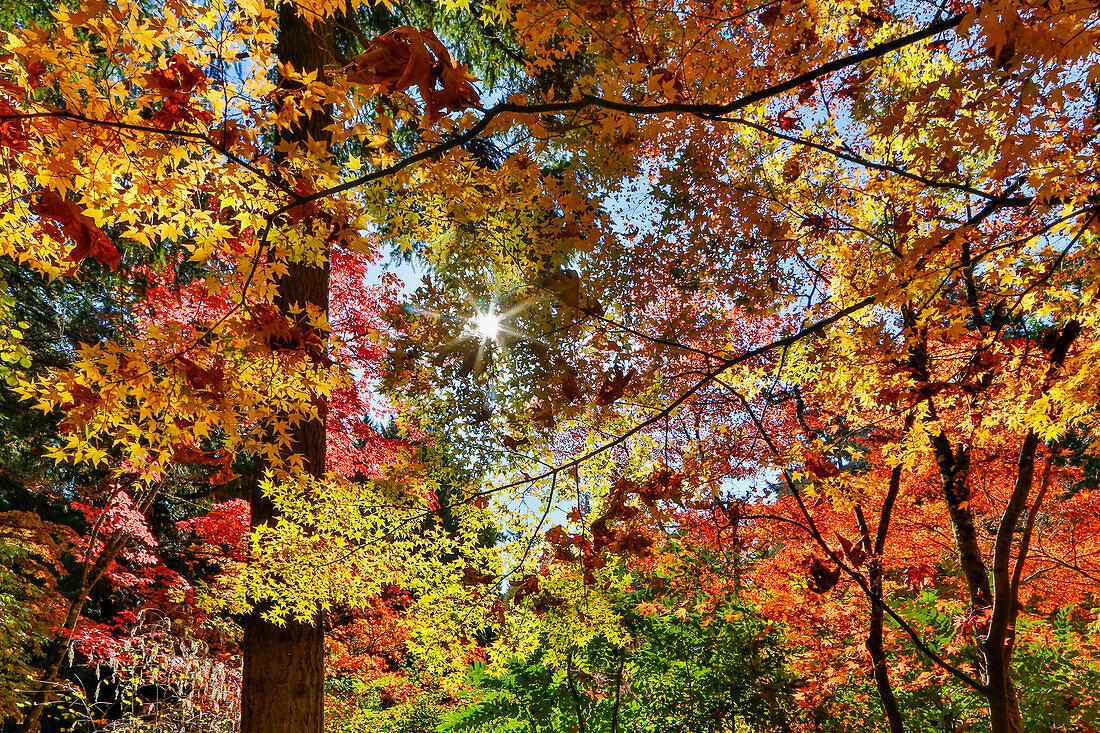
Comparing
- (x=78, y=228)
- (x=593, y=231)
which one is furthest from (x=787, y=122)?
(x=78, y=228)

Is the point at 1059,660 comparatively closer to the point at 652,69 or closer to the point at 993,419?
the point at 993,419

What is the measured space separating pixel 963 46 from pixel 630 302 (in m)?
2.26

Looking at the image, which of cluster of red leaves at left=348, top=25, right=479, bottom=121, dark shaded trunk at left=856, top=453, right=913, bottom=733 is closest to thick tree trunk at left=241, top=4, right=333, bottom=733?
cluster of red leaves at left=348, top=25, right=479, bottom=121

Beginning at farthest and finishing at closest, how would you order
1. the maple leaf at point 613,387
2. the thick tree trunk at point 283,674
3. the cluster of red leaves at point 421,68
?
the thick tree trunk at point 283,674
the maple leaf at point 613,387
the cluster of red leaves at point 421,68

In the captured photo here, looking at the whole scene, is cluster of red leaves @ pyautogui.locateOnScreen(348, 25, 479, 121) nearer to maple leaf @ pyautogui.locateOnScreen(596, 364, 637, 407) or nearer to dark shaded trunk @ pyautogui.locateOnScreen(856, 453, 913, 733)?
maple leaf @ pyautogui.locateOnScreen(596, 364, 637, 407)

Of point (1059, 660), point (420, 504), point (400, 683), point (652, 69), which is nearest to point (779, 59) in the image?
point (652, 69)

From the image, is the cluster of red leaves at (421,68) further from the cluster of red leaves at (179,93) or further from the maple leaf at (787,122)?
the maple leaf at (787,122)

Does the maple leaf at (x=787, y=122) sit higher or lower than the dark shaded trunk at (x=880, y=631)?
higher

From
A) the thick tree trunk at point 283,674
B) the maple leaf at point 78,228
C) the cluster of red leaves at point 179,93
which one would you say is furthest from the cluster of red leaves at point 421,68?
the thick tree trunk at point 283,674

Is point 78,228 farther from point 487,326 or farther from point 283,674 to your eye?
point 283,674

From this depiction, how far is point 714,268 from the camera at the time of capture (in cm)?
362

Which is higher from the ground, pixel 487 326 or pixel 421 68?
pixel 487 326

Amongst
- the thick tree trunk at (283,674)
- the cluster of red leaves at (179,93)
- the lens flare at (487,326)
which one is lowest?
the thick tree trunk at (283,674)

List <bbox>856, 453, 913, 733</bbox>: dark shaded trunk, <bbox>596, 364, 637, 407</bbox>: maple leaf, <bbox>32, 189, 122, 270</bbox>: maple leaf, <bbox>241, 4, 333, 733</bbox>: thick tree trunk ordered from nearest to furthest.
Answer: <bbox>32, 189, 122, 270</bbox>: maple leaf, <bbox>596, 364, 637, 407</bbox>: maple leaf, <bbox>241, 4, 333, 733</bbox>: thick tree trunk, <bbox>856, 453, 913, 733</bbox>: dark shaded trunk
